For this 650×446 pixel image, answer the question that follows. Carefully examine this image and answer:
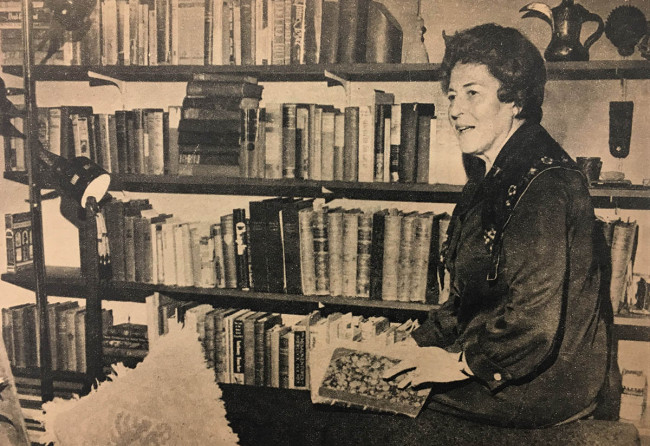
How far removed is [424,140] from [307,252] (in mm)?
580

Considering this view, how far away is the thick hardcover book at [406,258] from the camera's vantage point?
2.01m

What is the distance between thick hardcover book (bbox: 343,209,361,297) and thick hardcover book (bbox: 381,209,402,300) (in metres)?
0.11

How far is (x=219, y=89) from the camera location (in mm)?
2139

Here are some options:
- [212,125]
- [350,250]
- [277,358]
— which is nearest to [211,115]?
[212,125]


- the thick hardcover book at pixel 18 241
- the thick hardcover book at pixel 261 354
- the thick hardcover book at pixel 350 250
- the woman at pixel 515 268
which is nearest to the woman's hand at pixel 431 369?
the woman at pixel 515 268

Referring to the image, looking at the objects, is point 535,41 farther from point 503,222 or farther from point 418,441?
point 418,441

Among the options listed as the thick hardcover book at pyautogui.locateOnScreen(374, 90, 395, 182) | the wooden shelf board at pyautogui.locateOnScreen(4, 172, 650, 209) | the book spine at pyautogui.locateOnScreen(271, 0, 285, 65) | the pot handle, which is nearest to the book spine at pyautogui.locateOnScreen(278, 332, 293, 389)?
the wooden shelf board at pyautogui.locateOnScreen(4, 172, 650, 209)

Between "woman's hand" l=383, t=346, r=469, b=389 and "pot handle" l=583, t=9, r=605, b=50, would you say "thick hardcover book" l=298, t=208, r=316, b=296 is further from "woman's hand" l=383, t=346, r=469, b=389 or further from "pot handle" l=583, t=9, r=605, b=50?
"pot handle" l=583, t=9, r=605, b=50

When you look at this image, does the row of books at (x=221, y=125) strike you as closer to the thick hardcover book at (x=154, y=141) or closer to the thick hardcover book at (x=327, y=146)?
the thick hardcover book at (x=154, y=141)

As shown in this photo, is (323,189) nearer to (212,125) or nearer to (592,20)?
(212,125)

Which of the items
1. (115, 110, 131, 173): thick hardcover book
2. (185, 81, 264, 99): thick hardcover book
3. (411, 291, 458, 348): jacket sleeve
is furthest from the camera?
(115, 110, 131, 173): thick hardcover book

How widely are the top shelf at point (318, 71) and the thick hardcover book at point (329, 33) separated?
0.13 feet

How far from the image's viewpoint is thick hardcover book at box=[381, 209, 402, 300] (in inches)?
79.4

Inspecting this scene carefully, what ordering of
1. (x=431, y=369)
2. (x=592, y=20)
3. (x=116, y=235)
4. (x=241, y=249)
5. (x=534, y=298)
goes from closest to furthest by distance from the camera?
(x=534, y=298) < (x=431, y=369) < (x=592, y=20) < (x=241, y=249) < (x=116, y=235)
